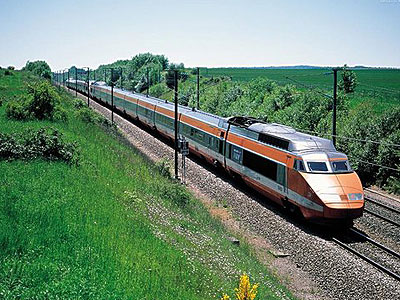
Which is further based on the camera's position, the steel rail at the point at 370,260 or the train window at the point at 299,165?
the train window at the point at 299,165

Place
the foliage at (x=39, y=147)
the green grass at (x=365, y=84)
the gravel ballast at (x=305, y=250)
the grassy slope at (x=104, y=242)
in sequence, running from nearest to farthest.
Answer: the grassy slope at (x=104, y=242)
the gravel ballast at (x=305, y=250)
the foliage at (x=39, y=147)
the green grass at (x=365, y=84)

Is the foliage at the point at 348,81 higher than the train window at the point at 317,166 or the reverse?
higher

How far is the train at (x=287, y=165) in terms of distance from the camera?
1677cm

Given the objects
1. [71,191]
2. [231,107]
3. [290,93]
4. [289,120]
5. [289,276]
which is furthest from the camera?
[231,107]

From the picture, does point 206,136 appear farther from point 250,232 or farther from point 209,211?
point 250,232

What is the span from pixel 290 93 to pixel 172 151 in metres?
19.1

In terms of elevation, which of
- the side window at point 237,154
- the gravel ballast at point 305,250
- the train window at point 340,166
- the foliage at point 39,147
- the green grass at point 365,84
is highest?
the green grass at point 365,84

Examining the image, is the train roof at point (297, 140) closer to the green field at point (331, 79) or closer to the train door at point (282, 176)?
the train door at point (282, 176)

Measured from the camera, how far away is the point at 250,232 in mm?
18359

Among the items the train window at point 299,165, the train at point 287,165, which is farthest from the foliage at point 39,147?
the train window at point 299,165

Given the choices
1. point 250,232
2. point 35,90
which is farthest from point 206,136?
point 35,90

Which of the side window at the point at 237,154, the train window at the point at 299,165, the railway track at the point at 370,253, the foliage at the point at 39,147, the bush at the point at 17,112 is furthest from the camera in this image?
the bush at the point at 17,112

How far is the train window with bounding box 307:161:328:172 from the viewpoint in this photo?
17.6 meters

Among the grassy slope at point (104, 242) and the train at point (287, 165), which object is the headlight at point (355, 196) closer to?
the train at point (287, 165)
